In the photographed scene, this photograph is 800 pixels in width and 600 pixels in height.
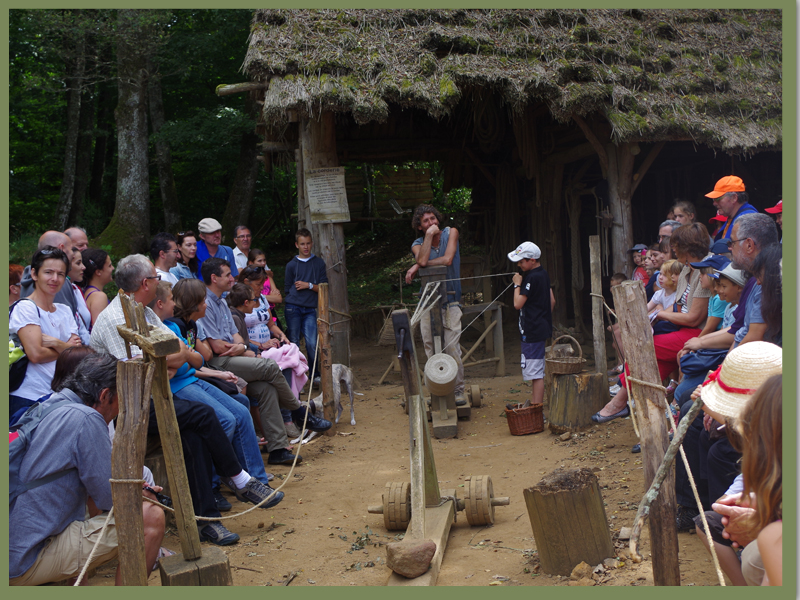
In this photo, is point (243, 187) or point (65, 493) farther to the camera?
point (243, 187)

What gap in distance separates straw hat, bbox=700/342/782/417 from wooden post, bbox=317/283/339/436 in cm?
423

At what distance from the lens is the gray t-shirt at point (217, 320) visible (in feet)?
16.1

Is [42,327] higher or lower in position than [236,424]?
higher

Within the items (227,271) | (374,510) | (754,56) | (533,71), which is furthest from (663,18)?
(374,510)

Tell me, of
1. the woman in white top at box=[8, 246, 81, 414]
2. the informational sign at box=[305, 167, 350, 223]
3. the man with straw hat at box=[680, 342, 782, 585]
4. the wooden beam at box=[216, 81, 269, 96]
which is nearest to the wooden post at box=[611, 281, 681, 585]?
the man with straw hat at box=[680, 342, 782, 585]

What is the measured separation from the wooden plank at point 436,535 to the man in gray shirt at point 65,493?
131 cm

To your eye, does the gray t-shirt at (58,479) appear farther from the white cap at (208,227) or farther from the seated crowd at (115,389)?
the white cap at (208,227)

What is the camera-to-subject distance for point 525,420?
589cm

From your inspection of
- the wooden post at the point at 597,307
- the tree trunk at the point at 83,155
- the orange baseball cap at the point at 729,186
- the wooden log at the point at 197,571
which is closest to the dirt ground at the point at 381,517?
the wooden log at the point at 197,571

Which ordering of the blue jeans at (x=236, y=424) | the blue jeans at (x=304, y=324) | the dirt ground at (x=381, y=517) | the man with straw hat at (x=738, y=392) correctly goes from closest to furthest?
the man with straw hat at (x=738, y=392), the dirt ground at (x=381, y=517), the blue jeans at (x=236, y=424), the blue jeans at (x=304, y=324)

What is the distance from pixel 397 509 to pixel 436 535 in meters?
0.45

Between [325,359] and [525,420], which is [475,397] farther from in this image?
[325,359]

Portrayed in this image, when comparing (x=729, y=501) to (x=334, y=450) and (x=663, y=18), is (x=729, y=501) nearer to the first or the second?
(x=334, y=450)

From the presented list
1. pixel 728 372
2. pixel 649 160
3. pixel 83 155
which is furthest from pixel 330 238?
pixel 83 155
